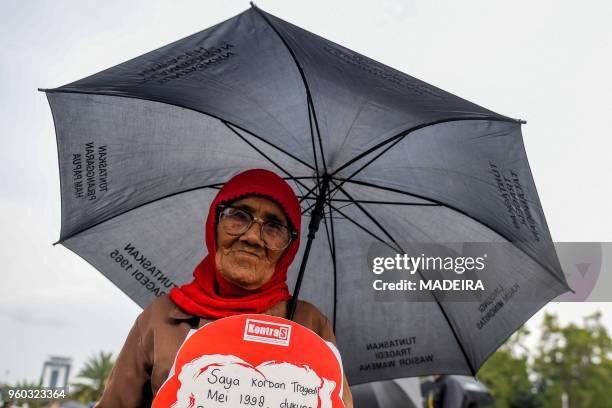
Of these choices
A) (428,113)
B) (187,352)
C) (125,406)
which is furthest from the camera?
(428,113)

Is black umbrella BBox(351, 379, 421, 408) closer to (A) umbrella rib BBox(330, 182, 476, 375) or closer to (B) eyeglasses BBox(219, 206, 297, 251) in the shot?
(A) umbrella rib BBox(330, 182, 476, 375)

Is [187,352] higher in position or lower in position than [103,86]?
lower

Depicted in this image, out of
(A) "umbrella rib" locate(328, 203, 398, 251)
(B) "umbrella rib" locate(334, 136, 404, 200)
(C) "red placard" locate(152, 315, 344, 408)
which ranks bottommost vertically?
(C) "red placard" locate(152, 315, 344, 408)

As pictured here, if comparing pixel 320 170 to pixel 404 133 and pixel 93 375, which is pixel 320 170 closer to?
pixel 404 133

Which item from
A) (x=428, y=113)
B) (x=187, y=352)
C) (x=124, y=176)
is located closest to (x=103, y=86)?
(x=124, y=176)

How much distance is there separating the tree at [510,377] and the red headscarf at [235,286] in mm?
57826

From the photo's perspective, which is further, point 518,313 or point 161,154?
point 518,313

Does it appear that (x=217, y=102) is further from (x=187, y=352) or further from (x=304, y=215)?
(x=187, y=352)

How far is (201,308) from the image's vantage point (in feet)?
8.14

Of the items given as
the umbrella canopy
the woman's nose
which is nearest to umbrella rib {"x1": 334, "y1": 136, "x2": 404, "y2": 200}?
the umbrella canopy

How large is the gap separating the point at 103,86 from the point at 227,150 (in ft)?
2.92

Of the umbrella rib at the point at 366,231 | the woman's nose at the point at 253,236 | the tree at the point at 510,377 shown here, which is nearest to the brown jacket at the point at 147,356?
the woman's nose at the point at 253,236

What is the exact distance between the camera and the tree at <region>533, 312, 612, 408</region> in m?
56.3

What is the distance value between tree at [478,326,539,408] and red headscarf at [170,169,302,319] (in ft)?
190
